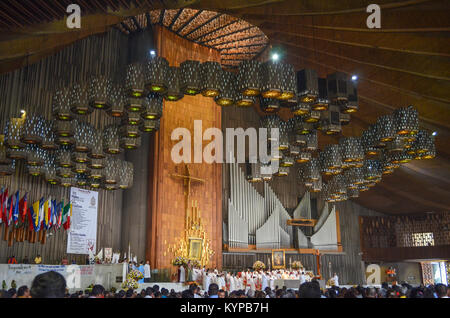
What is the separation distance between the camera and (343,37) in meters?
13.7

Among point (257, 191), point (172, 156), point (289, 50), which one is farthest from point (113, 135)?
point (257, 191)

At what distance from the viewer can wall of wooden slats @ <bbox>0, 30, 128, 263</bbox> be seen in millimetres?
16219

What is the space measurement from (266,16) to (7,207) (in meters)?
10.9

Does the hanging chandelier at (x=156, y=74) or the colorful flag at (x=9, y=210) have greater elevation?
the hanging chandelier at (x=156, y=74)

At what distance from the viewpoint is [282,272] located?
19797 mm

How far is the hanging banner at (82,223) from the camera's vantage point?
58.9 feet

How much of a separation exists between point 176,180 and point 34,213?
19.5 ft

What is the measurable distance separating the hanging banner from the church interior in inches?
2.2

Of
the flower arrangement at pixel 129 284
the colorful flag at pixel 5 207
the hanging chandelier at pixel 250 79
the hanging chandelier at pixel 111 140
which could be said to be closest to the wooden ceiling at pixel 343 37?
the hanging chandelier at pixel 250 79

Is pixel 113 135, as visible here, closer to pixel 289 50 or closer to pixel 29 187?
pixel 29 187

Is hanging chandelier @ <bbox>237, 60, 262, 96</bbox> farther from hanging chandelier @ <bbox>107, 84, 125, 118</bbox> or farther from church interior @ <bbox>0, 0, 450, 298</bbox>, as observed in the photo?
hanging chandelier @ <bbox>107, 84, 125, 118</bbox>

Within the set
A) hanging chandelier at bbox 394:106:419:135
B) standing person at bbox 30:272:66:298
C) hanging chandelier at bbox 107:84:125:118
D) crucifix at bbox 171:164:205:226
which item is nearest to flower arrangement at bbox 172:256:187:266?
crucifix at bbox 171:164:205:226

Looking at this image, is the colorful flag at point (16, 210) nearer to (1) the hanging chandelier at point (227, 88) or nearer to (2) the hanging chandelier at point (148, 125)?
(2) the hanging chandelier at point (148, 125)

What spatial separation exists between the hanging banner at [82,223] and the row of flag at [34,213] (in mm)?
382
